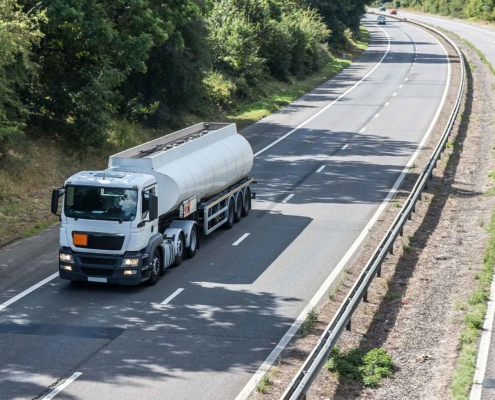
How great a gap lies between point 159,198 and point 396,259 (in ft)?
19.1

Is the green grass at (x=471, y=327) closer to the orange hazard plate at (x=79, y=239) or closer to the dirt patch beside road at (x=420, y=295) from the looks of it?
the dirt patch beside road at (x=420, y=295)

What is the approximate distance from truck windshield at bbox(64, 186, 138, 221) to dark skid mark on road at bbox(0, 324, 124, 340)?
2.93 metres

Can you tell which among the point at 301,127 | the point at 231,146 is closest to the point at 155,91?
the point at 301,127

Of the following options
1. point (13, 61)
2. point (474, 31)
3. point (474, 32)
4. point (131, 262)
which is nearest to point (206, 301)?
point (131, 262)

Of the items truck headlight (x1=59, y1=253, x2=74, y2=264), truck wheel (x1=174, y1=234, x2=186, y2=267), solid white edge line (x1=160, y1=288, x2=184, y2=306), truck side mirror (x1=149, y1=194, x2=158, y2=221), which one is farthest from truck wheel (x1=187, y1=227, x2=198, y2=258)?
truck headlight (x1=59, y1=253, x2=74, y2=264)

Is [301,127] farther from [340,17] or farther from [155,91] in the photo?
[340,17]

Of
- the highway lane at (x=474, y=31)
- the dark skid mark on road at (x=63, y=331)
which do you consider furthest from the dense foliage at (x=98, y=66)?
the highway lane at (x=474, y=31)

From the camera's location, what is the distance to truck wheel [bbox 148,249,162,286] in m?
19.0

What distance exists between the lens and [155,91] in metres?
39.8

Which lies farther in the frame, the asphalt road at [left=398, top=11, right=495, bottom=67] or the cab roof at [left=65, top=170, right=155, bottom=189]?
the asphalt road at [left=398, top=11, right=495, bottom=67]

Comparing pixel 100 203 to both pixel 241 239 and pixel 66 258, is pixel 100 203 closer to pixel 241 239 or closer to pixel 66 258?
pixel 66 258

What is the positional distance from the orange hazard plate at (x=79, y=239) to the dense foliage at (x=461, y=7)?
12632 centimetres

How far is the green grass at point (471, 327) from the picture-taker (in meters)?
13.2

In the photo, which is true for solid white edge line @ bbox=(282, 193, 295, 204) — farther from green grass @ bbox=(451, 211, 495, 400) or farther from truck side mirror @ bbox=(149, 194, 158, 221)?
truck side mirror @ bbox=(149, 194, 158, 221)
